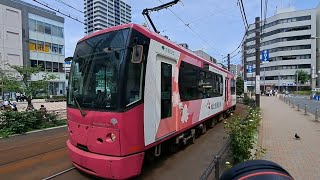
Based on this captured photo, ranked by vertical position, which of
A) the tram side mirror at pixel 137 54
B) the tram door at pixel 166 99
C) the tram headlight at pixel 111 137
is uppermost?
the tram side mirror at pixel 137 54

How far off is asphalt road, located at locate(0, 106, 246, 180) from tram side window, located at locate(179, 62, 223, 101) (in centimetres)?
176

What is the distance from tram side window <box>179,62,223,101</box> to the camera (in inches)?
297

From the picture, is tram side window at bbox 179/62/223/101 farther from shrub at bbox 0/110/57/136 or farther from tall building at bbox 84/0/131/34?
shrub at bbox 0/110/57/136

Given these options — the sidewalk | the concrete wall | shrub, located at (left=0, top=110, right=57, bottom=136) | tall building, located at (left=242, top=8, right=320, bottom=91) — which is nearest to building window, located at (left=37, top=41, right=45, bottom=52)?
the concrete wall

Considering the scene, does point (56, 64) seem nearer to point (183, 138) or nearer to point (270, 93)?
point (183, 138)

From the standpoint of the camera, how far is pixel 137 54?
15.8 ft

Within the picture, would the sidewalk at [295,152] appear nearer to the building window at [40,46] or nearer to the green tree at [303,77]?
the building window at [40,46]

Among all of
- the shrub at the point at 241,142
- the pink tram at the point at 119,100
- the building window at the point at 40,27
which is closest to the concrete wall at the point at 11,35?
the building window at the point at 40,27

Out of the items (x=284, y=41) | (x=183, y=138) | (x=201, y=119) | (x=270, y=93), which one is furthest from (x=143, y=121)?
(x=284, y=41)

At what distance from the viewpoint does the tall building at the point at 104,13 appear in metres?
11.2

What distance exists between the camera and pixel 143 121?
520 cm

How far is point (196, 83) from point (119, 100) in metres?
4.65

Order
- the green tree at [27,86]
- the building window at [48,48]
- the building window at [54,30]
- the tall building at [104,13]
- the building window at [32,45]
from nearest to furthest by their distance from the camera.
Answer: the tall building at [104,13] → the green tree at [27,86] → the building window at [32,45] → the building window at [48,48] → the building window at [54,30]

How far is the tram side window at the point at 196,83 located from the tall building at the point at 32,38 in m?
33.1
